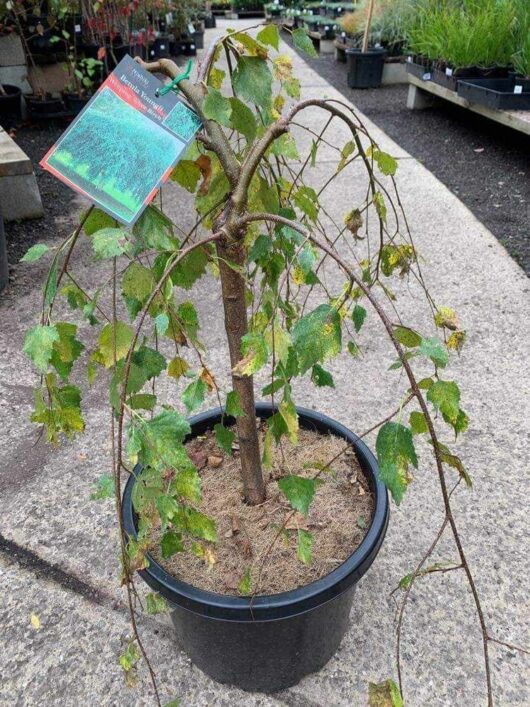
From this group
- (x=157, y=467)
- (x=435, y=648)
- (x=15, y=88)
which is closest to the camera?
(x=157, y=467)

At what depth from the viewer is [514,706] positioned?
1.26 m

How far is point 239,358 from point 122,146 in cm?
48

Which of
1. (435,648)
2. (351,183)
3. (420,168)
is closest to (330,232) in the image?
(351,183)

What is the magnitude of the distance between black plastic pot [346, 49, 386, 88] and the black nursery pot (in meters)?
6.60

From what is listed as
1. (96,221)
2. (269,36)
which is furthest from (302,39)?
(96,221)

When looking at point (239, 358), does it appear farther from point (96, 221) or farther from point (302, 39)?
point (302, 39)

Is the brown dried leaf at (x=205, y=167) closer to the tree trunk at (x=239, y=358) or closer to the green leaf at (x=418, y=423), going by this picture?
the tree trunk at (x=239, y=358)

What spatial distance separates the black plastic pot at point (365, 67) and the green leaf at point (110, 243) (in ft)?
22.8

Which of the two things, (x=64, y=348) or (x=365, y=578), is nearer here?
(x=64, y=348)

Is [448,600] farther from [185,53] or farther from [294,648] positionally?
[185,53]

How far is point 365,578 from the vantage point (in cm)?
153

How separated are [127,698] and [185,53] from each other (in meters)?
10.2

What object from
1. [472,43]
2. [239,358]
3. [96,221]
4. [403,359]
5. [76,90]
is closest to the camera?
[403,359]

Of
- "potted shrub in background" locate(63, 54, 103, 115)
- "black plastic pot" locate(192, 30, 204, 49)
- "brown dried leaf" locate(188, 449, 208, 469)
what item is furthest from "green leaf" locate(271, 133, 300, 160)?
"black plastic pot" locate(192, 30, 204, 49)
